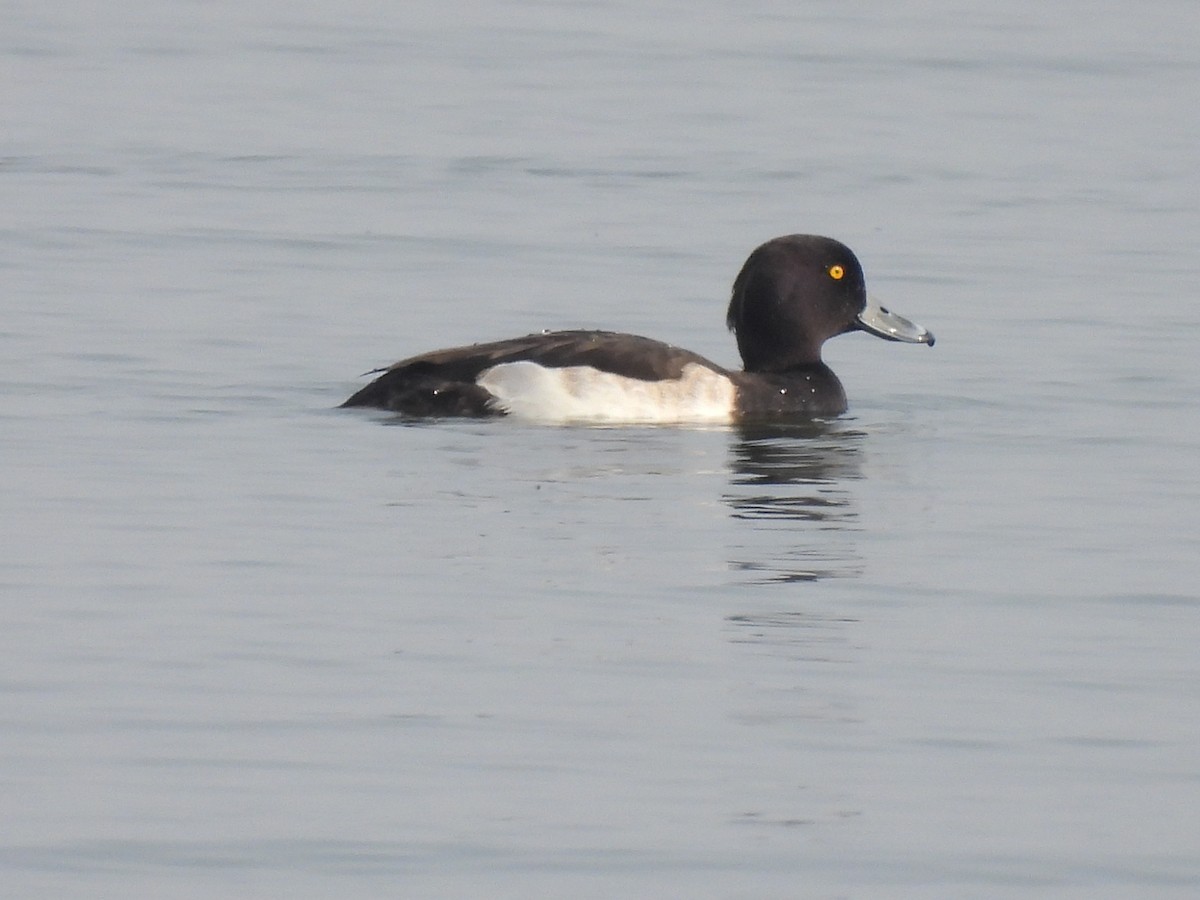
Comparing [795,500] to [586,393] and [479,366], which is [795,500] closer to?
[586,393]

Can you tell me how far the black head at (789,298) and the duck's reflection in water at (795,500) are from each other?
2.21ft

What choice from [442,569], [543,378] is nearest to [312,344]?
[543,378]

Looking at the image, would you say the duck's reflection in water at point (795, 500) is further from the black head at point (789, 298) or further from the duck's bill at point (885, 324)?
the duck's bill at point (885, 324)

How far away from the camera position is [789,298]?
39.8 ft

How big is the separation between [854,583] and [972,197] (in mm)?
9680

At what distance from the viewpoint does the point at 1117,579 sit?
830cm

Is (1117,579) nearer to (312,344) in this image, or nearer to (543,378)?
(543,378)

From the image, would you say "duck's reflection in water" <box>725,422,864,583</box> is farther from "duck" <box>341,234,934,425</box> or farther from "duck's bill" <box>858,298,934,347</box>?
"duck's bill" <box>858,298,934,347</box>

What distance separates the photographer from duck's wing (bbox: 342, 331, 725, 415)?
36.1 ft

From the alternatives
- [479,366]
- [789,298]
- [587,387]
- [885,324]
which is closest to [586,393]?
[587,387]

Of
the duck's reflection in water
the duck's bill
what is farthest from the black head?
the duck's reflection in water

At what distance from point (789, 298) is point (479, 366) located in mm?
1713

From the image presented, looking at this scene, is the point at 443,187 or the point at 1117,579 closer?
the point at 1117,579

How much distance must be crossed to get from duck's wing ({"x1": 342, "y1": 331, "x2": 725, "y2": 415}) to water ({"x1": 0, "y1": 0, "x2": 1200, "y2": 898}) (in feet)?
0.79
